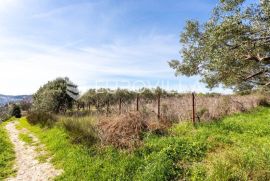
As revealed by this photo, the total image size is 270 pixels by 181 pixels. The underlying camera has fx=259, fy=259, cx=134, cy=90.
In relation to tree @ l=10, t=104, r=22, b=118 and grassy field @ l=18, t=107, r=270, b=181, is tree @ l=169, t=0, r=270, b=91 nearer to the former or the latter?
grassy field @ l=18, t=107, r=270, b=181

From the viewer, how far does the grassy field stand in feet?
22.1

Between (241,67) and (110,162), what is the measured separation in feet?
31.8

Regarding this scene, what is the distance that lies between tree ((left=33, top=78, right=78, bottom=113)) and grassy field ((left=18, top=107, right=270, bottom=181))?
963 inches

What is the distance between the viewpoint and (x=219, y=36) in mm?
12422

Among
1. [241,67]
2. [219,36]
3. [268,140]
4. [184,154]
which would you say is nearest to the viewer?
[184,154]

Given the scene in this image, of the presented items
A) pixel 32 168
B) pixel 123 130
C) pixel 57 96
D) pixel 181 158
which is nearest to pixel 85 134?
pixel 123 130

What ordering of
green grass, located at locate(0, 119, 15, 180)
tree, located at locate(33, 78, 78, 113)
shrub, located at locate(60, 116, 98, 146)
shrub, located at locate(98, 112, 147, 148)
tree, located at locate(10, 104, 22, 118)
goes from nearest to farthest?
green grass, located at locate(0, 119, 15, 180), shrub, located at locate(98, 112, 147, 148), shrub, located at locate(60, 116, 98, 146), tree, located at locate(33, 78, 78, 113), tree, located at locate(10, 104, 22, 118)

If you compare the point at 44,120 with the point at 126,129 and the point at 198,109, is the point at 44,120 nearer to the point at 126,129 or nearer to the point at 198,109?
the point at 126,129

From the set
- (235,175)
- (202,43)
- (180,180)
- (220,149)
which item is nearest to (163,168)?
(180,180)

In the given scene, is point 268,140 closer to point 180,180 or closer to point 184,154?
point 184,154

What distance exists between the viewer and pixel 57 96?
35.8 m

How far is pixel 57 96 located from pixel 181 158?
Result: 29951 millimetres

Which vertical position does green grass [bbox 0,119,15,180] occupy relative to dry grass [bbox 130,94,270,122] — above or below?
below

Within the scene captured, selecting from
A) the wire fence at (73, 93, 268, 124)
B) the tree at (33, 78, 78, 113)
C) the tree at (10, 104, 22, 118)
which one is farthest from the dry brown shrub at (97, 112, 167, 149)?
the tree at (10, 104, 22, 118)
